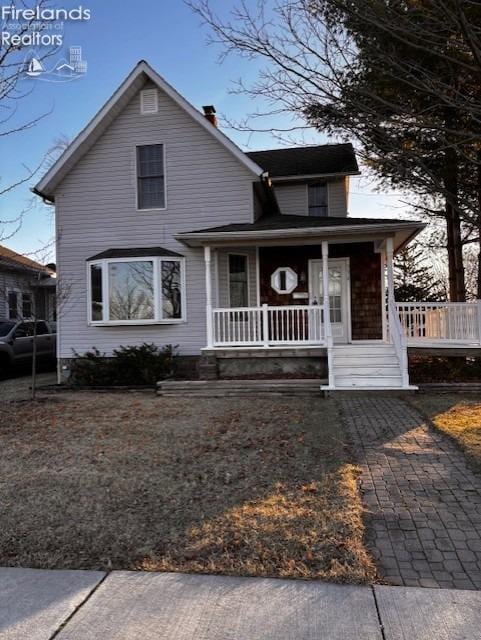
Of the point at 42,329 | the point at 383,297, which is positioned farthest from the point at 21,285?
the point at 383,297

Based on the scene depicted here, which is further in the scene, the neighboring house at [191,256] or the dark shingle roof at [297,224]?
the neighboring house at [191,256]

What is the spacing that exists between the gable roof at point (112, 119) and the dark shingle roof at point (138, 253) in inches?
96.7

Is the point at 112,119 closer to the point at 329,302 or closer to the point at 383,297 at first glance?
the point at 329,302

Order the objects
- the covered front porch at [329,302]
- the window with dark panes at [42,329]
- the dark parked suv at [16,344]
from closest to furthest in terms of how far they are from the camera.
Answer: the covered front porch at [329,302] → the dark parked suv at [16,344] → the window with dark panes at [42,329]

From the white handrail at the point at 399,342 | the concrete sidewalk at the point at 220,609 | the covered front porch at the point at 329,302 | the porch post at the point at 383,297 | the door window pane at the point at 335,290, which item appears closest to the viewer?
the concrete sidewalk at the point at 220,609

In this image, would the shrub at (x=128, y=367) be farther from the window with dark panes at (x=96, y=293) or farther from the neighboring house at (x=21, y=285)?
the neighboring house at (x=21, y=285)

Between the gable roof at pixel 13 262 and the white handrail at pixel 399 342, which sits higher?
the gable roof at pixel 13 262

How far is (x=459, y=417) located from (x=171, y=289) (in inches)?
289

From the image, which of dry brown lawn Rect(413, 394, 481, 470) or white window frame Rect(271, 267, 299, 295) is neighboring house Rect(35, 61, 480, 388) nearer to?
white window frame Rect(271, 267, 299, 295)

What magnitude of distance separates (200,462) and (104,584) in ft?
7.93

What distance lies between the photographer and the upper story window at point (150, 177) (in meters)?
12.5

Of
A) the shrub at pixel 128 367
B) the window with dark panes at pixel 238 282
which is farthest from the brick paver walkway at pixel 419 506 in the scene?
the window with dark panes at pixel 238 282

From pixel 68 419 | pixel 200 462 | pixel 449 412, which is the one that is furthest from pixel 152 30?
pixel 449 412

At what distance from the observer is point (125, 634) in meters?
2.48
